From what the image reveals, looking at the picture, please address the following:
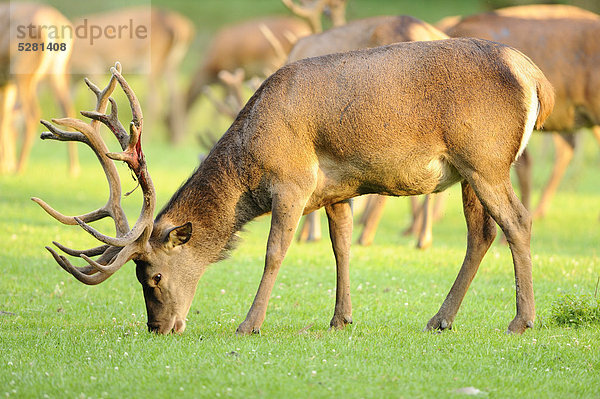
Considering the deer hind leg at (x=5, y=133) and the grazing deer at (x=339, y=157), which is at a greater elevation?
the grazing deer at (x=339, y=157)

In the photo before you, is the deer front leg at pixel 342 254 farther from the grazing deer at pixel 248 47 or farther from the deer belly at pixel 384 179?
the grazing deer at pixel 248 47

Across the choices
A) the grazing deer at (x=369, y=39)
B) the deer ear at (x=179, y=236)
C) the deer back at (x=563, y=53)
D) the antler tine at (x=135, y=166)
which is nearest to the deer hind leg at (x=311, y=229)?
the grazing deer at (x=369, y=39)

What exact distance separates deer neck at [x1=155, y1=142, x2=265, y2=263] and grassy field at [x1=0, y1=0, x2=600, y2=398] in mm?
764

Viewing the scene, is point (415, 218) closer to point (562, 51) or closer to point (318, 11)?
point (562, 51)

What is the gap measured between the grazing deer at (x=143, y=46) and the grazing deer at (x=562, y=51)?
14.0 metres

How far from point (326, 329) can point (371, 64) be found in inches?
87.5

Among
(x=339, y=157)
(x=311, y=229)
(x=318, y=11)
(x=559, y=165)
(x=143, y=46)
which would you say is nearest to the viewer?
(x=339, y=157)

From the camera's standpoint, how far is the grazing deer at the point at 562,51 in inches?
433

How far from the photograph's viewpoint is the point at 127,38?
23.8 meters

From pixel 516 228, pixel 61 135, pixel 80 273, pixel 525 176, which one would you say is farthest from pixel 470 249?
pixel 525 176

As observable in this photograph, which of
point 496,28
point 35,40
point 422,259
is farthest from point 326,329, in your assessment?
point 35,40

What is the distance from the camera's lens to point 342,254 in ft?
23.4

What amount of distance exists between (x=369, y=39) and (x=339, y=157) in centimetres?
436

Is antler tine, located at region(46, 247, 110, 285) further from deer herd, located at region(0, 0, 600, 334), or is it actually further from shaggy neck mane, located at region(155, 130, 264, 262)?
shaggy neck mane, located at region(155, 130, 264, 262)
